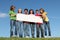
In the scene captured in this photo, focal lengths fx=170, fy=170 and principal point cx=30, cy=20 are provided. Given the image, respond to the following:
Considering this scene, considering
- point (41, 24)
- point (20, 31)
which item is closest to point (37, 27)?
point (41, 24)

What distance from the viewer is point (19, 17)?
1512cm

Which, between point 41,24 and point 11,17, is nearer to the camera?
point 11,17

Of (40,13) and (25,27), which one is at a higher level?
(40,13)

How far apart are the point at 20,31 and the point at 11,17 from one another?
56.8 inches

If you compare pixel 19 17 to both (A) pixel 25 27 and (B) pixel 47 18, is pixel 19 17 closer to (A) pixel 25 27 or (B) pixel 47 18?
(A) pixel 25 27

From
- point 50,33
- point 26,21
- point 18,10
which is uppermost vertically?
point 18,10

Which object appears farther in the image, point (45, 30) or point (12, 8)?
point (45, 30)

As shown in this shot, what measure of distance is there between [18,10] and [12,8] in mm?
581

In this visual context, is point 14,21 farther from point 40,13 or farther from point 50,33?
point 50,33

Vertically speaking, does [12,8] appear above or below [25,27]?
above

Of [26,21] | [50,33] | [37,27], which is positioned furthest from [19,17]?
[50,33]

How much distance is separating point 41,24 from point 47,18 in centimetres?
76

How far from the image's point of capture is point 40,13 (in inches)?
597

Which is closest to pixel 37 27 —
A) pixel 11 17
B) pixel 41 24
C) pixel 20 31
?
pixel 41 24
